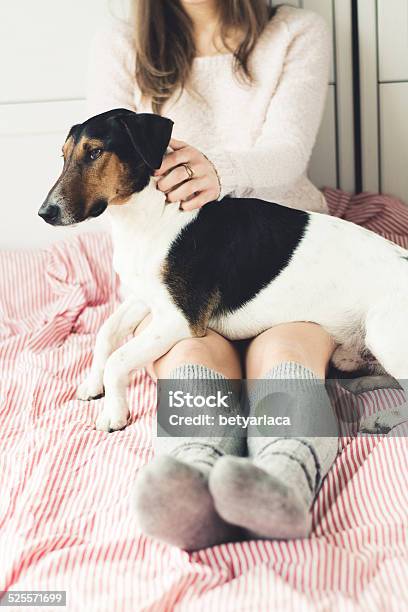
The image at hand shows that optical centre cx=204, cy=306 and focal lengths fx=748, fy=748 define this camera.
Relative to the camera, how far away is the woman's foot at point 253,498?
0.90 meters

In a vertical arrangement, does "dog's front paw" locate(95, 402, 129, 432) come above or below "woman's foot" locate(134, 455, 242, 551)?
below

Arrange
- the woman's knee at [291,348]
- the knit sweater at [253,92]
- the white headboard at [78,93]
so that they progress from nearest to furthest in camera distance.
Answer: the woman's knee at [291,348] < the knit sweater at [253,92] < the white headboard at [78,93]

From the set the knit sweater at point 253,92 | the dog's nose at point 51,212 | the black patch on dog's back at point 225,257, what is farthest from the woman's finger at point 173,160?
the knit sweater at point 253,92

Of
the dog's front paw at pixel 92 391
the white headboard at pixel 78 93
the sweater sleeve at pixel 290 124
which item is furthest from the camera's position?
the white headboard at pixel 78 93

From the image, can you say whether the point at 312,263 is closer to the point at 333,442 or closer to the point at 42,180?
the point at 333,442

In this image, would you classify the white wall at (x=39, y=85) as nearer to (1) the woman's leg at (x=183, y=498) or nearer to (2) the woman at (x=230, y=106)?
(2) the woman at (x=230, y=106)

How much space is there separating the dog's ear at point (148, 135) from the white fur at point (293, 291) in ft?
0.33

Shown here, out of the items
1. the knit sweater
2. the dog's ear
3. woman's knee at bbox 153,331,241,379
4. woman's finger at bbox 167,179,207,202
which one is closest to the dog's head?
the dog's ear

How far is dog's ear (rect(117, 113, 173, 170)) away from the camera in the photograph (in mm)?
1326

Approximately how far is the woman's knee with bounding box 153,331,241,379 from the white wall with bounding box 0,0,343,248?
0.93 metres

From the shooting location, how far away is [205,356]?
133cm

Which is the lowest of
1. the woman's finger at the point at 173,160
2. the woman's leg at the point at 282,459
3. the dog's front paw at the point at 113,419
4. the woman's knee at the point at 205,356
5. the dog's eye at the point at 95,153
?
the dog's front paw at the point at 113,419

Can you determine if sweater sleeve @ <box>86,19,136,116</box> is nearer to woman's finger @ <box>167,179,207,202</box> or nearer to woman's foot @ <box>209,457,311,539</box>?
woman's finger @ <box>167,179,207,202</box>

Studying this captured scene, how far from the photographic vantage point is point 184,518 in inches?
37.1
